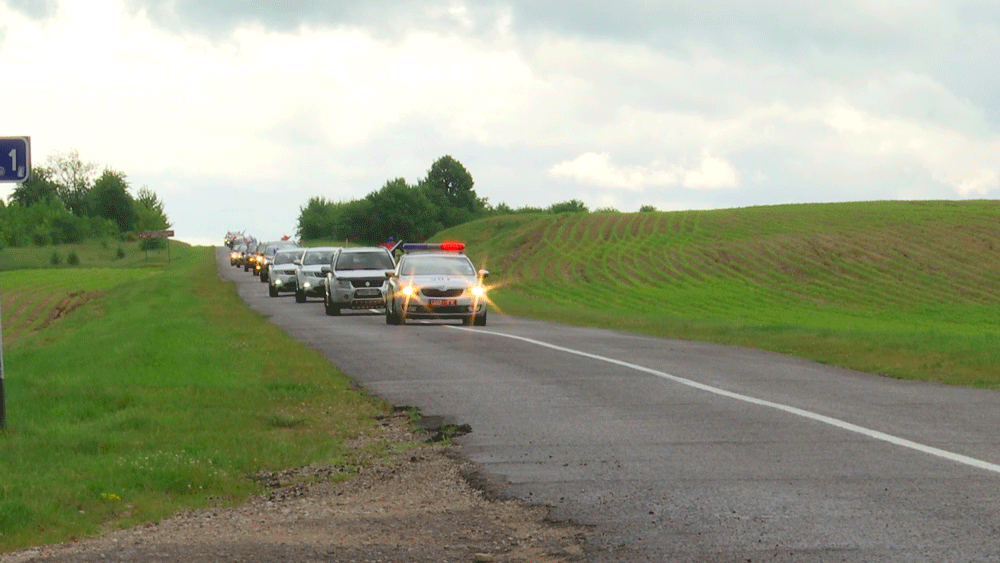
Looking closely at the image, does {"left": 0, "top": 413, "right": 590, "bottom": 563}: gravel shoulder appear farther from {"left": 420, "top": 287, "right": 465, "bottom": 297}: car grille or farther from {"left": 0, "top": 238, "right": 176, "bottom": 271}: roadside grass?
{"left": 0, "top": 238, "right": 176, "bottom": 271}: roadside grass

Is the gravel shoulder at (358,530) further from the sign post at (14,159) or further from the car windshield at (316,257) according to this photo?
the car windshield at (316,257)

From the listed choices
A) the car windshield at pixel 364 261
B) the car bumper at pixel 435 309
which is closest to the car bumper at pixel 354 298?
the car windshield at pixel 364 261

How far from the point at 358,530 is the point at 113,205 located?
617 feet

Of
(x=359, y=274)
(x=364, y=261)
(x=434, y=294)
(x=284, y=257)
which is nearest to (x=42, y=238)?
(x=284, y=257)

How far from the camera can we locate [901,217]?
8019 centimetres

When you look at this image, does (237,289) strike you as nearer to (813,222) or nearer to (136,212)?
(813,222)

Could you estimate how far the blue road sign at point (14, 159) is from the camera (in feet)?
38.3

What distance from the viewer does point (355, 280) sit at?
34.1 m

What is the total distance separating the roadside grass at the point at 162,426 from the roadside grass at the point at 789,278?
8022 millimetres

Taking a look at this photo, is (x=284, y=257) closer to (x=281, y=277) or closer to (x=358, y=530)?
(x=281, y=277)

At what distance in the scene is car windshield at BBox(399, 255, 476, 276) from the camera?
28.9m

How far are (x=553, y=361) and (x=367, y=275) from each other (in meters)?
16.2

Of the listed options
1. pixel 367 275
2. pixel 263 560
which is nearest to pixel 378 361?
pixel 263 560

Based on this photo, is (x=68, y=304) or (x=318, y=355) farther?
(x=68, y=304)
